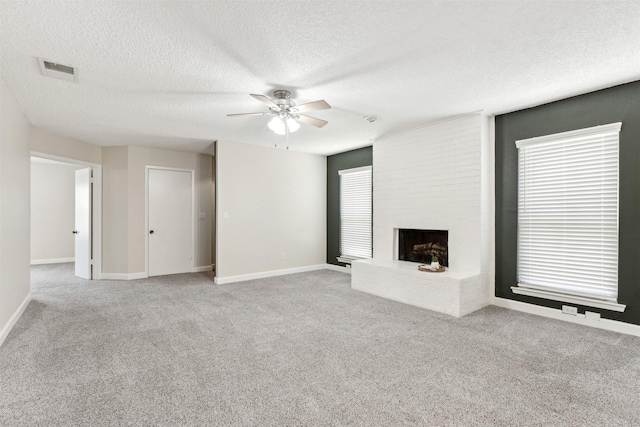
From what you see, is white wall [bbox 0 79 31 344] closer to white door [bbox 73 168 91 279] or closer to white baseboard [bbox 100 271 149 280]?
white baseboard [bbox 100 271 149 280]

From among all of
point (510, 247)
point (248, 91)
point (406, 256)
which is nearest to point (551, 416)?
point (510, 247)

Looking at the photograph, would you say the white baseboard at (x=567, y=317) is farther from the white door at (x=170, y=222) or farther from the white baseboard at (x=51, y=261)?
the white baseboard at (x=51, y=261)

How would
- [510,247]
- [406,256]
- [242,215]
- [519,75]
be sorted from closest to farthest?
[519,75] < [510,247] < [406,256] < [242,215]

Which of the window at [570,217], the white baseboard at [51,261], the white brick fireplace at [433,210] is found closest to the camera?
the window at [570,217]

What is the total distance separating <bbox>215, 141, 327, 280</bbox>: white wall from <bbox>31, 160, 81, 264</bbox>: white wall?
4877 millimetres

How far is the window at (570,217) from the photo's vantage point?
129 inches

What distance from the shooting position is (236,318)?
3.66 meters

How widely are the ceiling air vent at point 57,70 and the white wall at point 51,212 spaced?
19.5ft

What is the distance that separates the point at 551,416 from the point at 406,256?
330 cm

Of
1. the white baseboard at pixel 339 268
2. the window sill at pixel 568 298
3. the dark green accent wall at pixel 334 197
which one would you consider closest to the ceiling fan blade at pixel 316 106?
the window sill at pixel 568 298

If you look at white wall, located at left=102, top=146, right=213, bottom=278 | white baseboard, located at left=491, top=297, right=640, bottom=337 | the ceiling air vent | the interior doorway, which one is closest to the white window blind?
white baseboard, located at left=491, top=297, right=640, bottom=337

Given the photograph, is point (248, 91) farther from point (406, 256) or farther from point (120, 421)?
point (406, 256)

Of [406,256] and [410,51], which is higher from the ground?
[410,51]

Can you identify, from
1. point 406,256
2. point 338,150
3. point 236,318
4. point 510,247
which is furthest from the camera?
point 338,150
